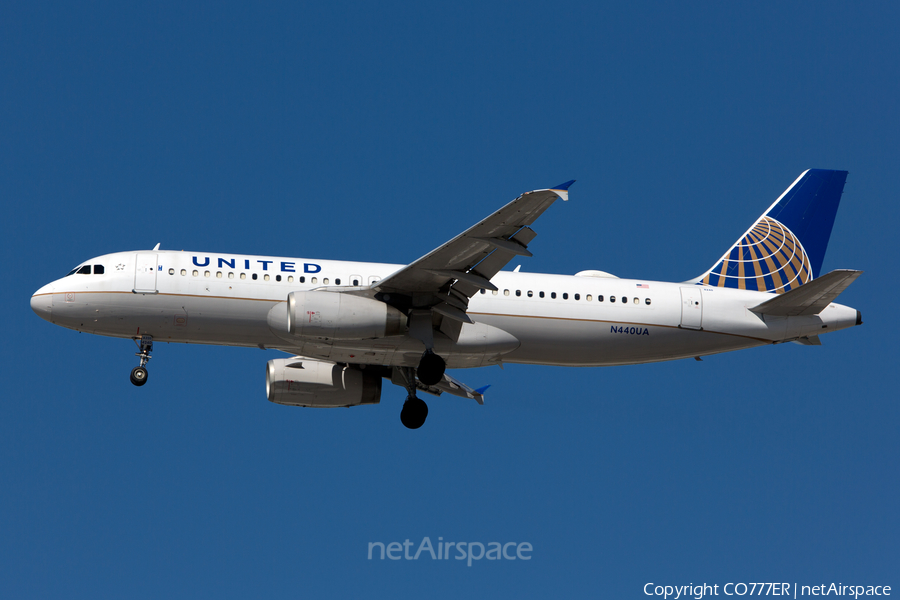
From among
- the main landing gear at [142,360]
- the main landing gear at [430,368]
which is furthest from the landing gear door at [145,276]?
the main landing gear at [430,368]

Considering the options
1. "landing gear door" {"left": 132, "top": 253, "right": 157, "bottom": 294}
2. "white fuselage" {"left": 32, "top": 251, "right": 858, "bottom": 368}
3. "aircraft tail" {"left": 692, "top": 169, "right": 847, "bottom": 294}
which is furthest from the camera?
"aircraft tail" {"left": 692, "top": 169, "right": 847, "bottom": 294}

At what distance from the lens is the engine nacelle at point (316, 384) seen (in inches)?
1280

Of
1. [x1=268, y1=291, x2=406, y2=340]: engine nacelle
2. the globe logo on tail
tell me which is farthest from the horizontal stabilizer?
[x1=268, y1=291, x2=406, y2=340]: engine nacelle

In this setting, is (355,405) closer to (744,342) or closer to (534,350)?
(534,350)

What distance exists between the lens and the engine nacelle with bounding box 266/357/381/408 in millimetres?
32500

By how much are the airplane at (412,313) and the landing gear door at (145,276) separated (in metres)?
0.04

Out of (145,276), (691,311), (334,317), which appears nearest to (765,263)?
(691,311)

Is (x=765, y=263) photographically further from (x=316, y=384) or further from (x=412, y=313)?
(x=316, y=384)

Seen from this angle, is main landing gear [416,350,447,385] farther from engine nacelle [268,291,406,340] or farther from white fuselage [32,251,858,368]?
engine nacelle [268,291,406,340]

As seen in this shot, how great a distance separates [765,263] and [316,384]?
51.5ft

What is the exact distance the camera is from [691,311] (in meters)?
31.3

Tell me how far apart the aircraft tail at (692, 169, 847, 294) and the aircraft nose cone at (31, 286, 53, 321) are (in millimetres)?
20392

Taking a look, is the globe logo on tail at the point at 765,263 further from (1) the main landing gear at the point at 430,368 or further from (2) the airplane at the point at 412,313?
(1) the main landing gear at the point at 430,368

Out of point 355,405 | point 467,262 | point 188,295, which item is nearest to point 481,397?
point 355,405
